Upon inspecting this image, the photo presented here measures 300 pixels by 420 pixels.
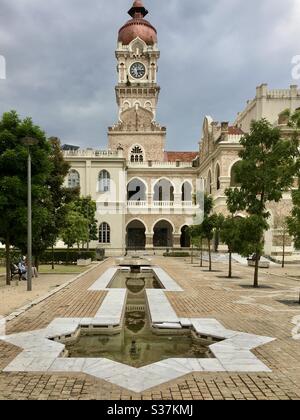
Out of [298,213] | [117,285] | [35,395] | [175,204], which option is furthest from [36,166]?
[175,204]

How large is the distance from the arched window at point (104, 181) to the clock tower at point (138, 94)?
957 cm

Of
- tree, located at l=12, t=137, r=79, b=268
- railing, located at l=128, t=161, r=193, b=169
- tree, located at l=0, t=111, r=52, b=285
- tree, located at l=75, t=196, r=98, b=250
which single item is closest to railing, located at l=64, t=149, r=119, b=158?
railing, located at l=128, t=161, r=193, b=169

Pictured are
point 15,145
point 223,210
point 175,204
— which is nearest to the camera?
point 15,145

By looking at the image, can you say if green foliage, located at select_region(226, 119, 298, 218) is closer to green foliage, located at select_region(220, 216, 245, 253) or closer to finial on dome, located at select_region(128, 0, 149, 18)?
green foliage, located at select_region(220, 216, 245, 253)

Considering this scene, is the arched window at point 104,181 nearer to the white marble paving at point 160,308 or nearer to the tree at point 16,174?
the tree at point 16,174

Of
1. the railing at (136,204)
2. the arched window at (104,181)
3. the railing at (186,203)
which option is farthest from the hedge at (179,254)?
the arched window at (104,181)

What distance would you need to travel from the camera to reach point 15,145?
60.8ft

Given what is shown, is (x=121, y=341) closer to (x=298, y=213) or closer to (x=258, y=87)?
(x=298, y=213)

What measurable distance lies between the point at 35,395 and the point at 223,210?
40664 millimetres

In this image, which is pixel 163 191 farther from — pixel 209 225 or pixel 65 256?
pixel 209 225

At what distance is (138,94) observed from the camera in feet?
211

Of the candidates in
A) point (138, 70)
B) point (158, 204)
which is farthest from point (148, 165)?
point (138, 70)

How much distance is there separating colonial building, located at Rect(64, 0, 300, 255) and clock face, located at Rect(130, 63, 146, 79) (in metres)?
0.15
